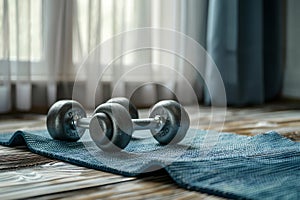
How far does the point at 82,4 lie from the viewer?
220 centimetres

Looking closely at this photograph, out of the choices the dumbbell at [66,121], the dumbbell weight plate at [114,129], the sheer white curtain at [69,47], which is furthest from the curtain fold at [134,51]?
the dumbbell weight plate at [114,129]

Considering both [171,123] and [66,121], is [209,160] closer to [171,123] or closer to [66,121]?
[171,123]

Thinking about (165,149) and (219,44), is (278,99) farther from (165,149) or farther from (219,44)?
(165,149)

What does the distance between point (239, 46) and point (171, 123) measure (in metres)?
1.53

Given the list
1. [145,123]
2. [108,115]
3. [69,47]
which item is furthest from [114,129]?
[69,47]

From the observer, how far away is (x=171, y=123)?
1233mm

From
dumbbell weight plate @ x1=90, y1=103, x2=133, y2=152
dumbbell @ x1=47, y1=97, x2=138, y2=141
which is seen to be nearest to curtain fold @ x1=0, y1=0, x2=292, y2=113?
dumbbell @ x1=47, y1=97, x2=138, y2=141

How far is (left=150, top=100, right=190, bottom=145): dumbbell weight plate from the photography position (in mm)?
1231

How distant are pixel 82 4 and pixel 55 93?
41cm

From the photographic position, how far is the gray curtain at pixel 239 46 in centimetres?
260

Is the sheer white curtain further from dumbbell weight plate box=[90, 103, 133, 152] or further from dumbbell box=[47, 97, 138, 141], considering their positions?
dumbbell weight plate box=[90, 103, 133, 152]

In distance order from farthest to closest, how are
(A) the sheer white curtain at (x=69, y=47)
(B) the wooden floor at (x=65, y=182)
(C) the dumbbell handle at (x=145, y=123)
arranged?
(A) the sheer white curtain at (x=69, y=47) → (C) the dumbbell handle at (x=145, y=123) → (B) the wooden floor at (x=65, y=182)

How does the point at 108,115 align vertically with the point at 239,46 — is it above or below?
below

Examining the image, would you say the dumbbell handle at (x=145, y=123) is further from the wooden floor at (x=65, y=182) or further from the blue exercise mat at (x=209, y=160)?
the wooden floor at (x=65, y=182)
